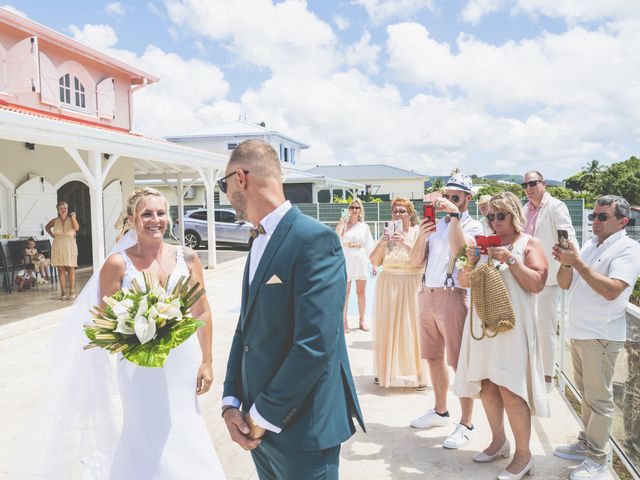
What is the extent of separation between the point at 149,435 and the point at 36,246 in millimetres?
11424

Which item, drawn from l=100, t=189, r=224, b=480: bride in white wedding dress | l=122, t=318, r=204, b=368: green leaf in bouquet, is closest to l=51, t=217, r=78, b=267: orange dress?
l=100, t=189, r=224, b=480: bride in white wedding dress

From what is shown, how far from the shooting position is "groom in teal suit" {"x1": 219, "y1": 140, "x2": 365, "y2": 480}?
5.99ft

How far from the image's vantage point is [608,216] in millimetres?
3488

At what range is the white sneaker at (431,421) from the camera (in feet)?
14.3

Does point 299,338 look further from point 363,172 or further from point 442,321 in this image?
point 363,172

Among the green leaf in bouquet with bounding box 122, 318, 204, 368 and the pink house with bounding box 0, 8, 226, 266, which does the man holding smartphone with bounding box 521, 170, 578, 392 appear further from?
the pink house with bounding box 0, 8, 226, 266

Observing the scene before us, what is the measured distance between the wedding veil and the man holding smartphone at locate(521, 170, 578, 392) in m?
3.96

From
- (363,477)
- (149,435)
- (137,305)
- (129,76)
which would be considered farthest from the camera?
(129,76)

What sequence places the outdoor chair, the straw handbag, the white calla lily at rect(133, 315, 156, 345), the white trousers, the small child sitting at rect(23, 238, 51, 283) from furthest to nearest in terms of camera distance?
the small child sitting at rect(23, 238, 51, 283) → the outdoor chair → the white trousers → the straw handbag → the white calla lily at rect(133, 315, 156, 345)

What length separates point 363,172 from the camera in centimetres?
5838

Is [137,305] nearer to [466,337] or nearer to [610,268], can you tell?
[466,337]

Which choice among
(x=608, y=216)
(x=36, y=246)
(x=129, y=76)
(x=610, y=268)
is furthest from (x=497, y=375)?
(x=129, y=76)

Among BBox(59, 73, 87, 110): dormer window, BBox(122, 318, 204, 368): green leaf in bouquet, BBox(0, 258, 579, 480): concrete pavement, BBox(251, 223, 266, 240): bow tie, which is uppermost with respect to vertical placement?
BBox(59, 73, 87, 110): dormer window

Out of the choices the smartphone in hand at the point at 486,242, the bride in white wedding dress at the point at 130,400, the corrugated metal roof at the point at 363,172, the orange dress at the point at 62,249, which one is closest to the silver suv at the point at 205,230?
the orange dress at the point at 62,249
